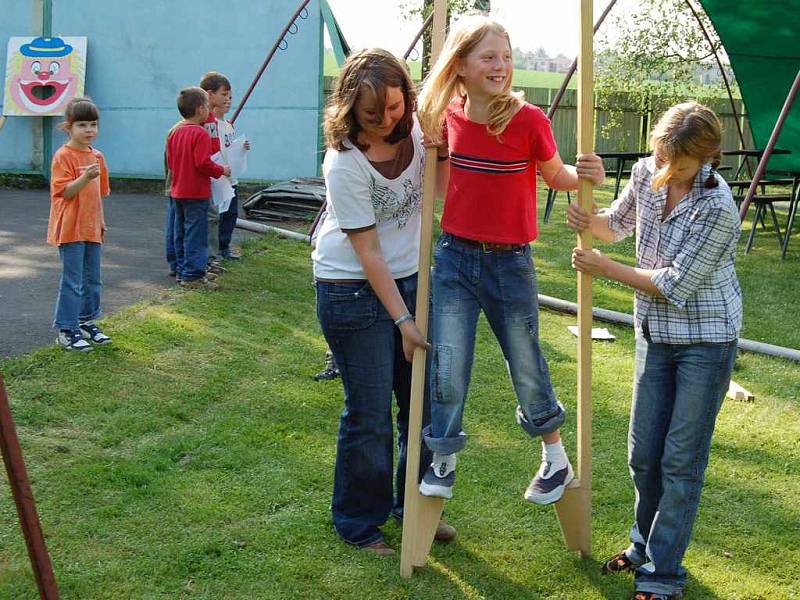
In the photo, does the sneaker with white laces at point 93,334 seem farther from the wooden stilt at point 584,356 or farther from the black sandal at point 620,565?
the black sandal at point 620,565

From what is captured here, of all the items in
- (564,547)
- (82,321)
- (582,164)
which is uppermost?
(582,164)

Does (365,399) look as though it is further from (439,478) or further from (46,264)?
(46,264)

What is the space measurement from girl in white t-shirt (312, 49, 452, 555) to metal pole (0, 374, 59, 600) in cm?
124

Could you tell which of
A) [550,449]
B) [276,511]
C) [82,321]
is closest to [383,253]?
[550,449]

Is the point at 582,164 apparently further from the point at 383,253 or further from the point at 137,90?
the point at 137,90

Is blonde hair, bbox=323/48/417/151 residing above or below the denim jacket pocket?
above

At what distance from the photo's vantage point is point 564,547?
12.7 ft

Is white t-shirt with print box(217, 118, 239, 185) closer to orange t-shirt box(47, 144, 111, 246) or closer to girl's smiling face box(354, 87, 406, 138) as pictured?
orange t-shirt box(47, 144, 111, 246)

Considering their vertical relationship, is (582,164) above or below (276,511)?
above

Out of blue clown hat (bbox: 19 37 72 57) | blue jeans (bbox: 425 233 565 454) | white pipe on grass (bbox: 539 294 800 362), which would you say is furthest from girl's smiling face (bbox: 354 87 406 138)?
blue clown hat (bbox: 19 37 72 57)

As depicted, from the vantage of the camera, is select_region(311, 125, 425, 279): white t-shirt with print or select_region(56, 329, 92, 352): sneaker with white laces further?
select_region(56, 329, 92, 352): sneaker with white laces

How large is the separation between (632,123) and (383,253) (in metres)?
21.1

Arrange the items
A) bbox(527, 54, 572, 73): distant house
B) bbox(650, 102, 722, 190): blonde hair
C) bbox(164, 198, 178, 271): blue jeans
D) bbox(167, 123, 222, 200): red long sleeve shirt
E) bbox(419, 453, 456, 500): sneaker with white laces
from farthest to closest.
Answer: bbox(527, 54, 572, 73): distant house, bbox(164, 198, 178, 271): blue jeans, bbox(167, 123, 222, 200): red long sleeve shirt, bbox(419, 453, 456, 500): sneaker with white laces, bbox(650, 102, 722, 190): blonde hair

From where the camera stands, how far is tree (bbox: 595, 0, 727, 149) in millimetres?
19297
